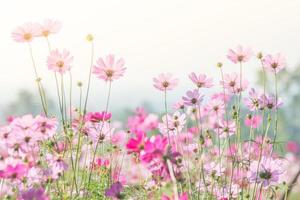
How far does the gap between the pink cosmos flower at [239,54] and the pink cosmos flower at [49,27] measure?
0.78 metres

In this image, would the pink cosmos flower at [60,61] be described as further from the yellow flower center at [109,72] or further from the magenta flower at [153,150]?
the magenta flower at [153,150]

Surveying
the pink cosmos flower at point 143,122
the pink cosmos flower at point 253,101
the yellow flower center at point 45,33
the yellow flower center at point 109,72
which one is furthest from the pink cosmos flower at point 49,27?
the pink cosmos flower at point 143,122

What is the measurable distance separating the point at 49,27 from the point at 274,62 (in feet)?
3.19

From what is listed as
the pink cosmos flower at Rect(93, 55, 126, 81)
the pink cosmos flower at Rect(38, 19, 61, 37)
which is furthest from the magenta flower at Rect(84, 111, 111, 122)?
the pink cosmos flower at Rect(38, 19, 61, 37)

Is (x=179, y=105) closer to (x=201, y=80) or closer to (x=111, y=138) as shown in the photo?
(x=201, y=80)

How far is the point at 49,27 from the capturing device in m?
2.80

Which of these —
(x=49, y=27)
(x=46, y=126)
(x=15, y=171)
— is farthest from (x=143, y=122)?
(x=15, y=171)

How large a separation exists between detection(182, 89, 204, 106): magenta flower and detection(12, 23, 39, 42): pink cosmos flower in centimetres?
68

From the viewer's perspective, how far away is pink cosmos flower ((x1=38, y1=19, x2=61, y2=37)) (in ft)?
9.19

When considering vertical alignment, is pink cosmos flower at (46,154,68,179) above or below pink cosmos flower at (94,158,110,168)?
above

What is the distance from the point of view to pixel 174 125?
2.92 m

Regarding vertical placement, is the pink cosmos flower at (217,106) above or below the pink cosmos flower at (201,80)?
below

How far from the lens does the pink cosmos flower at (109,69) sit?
9.01 ft

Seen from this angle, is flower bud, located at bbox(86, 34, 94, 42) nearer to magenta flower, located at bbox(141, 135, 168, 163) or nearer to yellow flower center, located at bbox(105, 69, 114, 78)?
yellow flower center, located at bbox(105, 69, 114, 78)
